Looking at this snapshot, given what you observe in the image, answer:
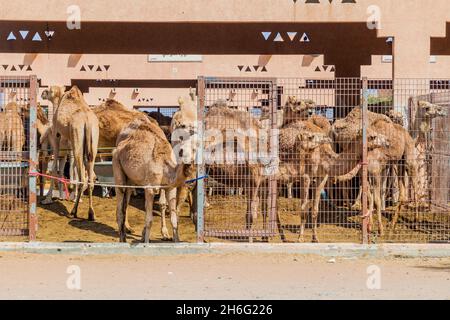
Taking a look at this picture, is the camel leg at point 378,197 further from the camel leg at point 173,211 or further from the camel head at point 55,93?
the camel head at point 55,93

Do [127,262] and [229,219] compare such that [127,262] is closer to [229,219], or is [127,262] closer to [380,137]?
[229,219]

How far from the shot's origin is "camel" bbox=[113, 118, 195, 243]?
487 inches

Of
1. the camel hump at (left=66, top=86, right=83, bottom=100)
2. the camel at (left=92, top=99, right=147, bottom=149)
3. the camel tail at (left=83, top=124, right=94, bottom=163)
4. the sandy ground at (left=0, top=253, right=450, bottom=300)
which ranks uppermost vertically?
the camel hump at (left=66, top=86, right=83, bottom=100)

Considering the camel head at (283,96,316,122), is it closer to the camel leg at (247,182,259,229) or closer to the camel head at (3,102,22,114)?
the camel leg at (247,182,259,229)

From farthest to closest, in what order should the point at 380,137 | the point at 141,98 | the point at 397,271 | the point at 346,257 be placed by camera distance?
the point at 141,98 < the point at 380,137 < the point at 346,257 < the point at 397,271

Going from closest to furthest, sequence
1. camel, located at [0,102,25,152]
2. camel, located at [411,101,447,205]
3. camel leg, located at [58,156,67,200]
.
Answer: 1. camel, located at [0,102,25,152]
2. camel, located at [411,101,447,205]
3. camel leg, located at [58,156,67,200]

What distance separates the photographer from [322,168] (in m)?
13.4

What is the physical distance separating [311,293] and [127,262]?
3301 millimetres

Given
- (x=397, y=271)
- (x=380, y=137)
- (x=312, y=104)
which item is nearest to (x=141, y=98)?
(x=312, y=104)

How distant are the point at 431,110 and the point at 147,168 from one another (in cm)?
577

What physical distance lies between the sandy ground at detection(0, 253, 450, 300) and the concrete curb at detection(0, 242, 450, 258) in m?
0.16

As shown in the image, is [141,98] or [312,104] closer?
[312,104]

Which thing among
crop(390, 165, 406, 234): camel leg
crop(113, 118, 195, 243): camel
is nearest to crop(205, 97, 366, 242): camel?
crop(113, 118, 195, 243): camel

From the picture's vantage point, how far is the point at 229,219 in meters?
14.0
